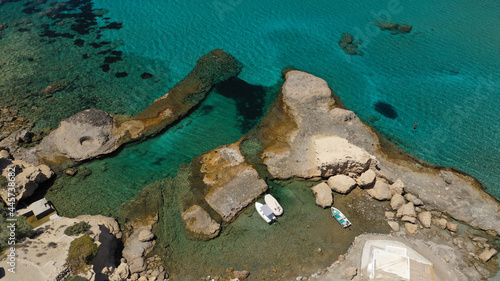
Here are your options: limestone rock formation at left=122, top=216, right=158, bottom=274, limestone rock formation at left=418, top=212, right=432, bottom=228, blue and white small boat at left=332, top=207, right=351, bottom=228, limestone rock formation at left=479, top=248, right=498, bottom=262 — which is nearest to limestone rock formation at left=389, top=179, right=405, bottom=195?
limestone rock formation at left=418, top=212, right=432, bottom=228

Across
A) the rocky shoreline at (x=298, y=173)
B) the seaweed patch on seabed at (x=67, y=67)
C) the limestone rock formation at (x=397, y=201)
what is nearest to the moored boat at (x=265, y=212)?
the rocky shoreline at (x=298, y=173)

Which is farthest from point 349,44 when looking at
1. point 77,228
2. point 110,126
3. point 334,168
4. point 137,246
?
point 77,228

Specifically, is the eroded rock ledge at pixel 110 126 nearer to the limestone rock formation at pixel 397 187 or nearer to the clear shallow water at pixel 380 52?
the clear shallow water at pixel 380 52

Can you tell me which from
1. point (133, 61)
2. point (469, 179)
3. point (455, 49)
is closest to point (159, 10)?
point (133, 61)

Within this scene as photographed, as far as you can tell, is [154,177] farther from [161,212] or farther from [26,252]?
[26,252]

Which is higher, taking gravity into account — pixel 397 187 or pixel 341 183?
pixel 341 183

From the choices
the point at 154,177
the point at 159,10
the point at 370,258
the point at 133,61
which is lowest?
the point at 370,258

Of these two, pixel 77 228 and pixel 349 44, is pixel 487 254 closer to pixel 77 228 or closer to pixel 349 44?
pixel 349 44
